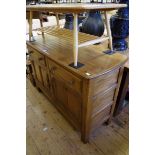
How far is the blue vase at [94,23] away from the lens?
150 centimetres

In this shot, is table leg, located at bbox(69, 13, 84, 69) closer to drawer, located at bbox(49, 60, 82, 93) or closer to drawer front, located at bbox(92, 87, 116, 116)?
drawer, located at bbox(49, 60, 82, 93)

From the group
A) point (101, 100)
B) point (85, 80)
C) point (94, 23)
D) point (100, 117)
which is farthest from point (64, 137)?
point (94, 23)

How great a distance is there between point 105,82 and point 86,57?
0.86ft

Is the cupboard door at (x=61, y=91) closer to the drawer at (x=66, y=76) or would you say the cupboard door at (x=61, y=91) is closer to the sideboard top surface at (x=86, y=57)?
the drawer at (x=66, y=76)

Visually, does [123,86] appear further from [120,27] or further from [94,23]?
[94,23]

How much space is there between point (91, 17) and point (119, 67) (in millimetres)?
657

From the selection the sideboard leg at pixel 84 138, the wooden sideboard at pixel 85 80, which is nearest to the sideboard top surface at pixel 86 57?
the wooden sideboard at pixel 85 80

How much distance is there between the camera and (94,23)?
152 centimetres

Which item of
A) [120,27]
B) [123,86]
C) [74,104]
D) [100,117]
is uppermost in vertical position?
[120,27]

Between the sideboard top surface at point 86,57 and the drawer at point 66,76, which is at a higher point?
the sideboard top surface at point 86,57

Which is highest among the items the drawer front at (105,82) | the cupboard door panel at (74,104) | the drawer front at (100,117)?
the drawer front at (105,82)
